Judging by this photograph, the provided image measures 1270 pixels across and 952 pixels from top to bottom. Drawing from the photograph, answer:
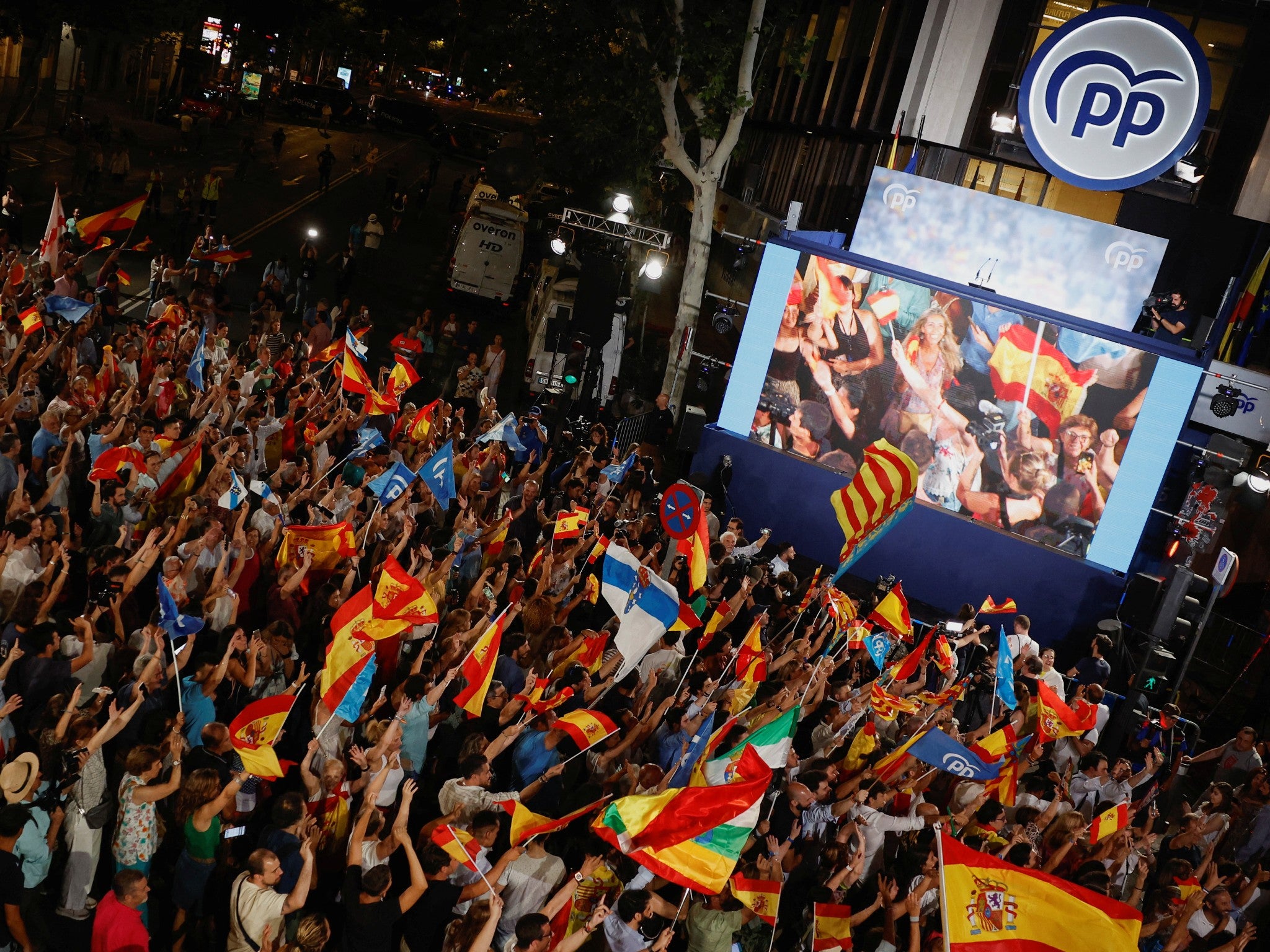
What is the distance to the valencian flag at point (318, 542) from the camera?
9594 mm

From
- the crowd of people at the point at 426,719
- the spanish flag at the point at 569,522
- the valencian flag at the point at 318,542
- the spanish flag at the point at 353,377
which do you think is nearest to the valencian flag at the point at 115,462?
the crowd of people at the point at 426,719

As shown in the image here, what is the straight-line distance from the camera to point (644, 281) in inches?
1024

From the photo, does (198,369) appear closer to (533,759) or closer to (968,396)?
(533,759)

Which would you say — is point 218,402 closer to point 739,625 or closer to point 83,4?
point 739,625

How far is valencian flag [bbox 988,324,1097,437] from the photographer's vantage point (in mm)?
16609

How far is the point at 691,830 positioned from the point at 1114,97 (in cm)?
1416

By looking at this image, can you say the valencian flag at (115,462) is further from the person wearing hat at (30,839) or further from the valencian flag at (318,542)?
the person wearing hat at (30,839)

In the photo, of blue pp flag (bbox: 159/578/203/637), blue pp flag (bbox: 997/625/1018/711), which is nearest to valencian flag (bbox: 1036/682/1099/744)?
blue pp flag (bbox: 997/625/1018/711)

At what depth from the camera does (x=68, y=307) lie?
1400 centimetres

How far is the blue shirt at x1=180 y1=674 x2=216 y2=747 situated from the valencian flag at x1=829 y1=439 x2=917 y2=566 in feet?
21.1

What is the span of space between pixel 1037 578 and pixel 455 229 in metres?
21.4

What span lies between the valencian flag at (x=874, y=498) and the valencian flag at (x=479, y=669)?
4791 mm

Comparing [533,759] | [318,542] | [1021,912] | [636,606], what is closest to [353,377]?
[318,542]

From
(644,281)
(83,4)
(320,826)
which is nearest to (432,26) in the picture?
(83,4)
